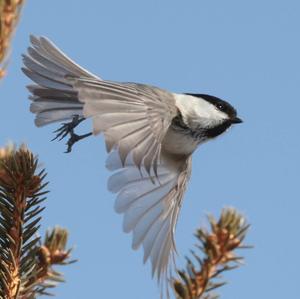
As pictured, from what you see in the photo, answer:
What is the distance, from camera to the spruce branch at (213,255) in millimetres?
1114

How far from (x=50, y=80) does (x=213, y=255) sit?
1.78 metres

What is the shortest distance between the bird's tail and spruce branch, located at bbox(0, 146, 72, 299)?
52.8 inches

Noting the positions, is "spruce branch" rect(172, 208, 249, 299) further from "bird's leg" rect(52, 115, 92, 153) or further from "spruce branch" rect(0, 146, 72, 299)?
"bird's leg" rect(52, 115, 92, 153)

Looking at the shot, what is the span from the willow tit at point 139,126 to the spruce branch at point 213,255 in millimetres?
662

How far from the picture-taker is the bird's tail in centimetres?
269

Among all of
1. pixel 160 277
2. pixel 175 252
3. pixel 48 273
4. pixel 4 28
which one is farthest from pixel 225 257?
pixel 175 252

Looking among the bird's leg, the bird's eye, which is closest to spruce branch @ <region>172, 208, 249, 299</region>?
the bird's leg

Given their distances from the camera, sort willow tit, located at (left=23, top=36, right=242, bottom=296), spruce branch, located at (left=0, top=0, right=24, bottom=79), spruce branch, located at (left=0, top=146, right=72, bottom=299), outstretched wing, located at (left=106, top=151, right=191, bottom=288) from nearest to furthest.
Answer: spruce branch, located at (left=0, top=0, right=24, bottom=79) → spruce branch, located at (left=0, top=146, right=72, bottom=299) → willow tit, located at (left=23, top=36, right=242, bottom=296) → outstretched wing, located at (left=106, top=151, right=191, bottom=288)

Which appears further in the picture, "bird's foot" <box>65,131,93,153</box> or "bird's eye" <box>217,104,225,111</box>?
"bird's eye" <box>217,104,225,111</box>

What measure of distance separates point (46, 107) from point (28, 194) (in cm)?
144

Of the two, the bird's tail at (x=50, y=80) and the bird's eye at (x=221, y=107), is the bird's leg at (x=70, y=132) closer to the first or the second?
the bird's tail at (x=50, y=80)

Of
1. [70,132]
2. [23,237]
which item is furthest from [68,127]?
[23,237]

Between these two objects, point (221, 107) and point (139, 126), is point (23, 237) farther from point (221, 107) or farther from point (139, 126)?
point (221, 107)

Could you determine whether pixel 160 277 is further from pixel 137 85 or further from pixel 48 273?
pixel 137 85
